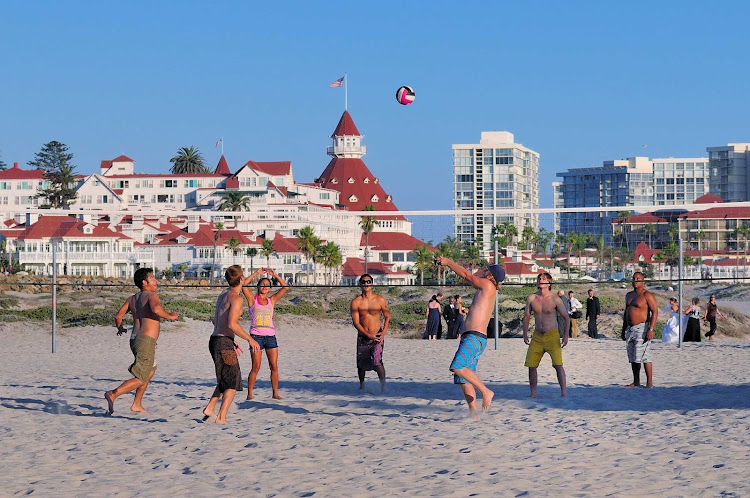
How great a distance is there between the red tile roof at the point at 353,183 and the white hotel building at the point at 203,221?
0.32ft

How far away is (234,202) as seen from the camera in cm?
9200

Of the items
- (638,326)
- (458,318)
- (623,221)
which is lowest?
(458,318)

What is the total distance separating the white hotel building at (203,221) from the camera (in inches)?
1077

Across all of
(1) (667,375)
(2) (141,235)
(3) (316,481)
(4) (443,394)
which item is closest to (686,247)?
(1) (667,375)

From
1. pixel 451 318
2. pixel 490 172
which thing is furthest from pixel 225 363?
pixel 490 172

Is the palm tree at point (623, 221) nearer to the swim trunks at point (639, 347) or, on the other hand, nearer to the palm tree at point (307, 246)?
the palm tree at point (307, 246)

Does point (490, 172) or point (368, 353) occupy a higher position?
point (490, 172)

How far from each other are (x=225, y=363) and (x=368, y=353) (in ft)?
7.24

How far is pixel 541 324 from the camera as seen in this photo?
382 inches

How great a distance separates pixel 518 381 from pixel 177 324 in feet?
39.3

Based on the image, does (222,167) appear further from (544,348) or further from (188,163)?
(544,348)

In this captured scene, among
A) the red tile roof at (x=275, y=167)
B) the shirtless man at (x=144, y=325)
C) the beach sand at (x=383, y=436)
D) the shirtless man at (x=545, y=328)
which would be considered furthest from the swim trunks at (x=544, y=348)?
the red tile roof at (x=275, y=167)

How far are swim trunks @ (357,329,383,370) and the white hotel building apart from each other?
263 inches

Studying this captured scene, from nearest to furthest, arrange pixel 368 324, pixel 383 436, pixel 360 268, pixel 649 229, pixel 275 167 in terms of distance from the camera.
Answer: pixel 383 436 < pixel 368 324 < pixel 649 229 < pixel 360 268 < pixel 275 167
